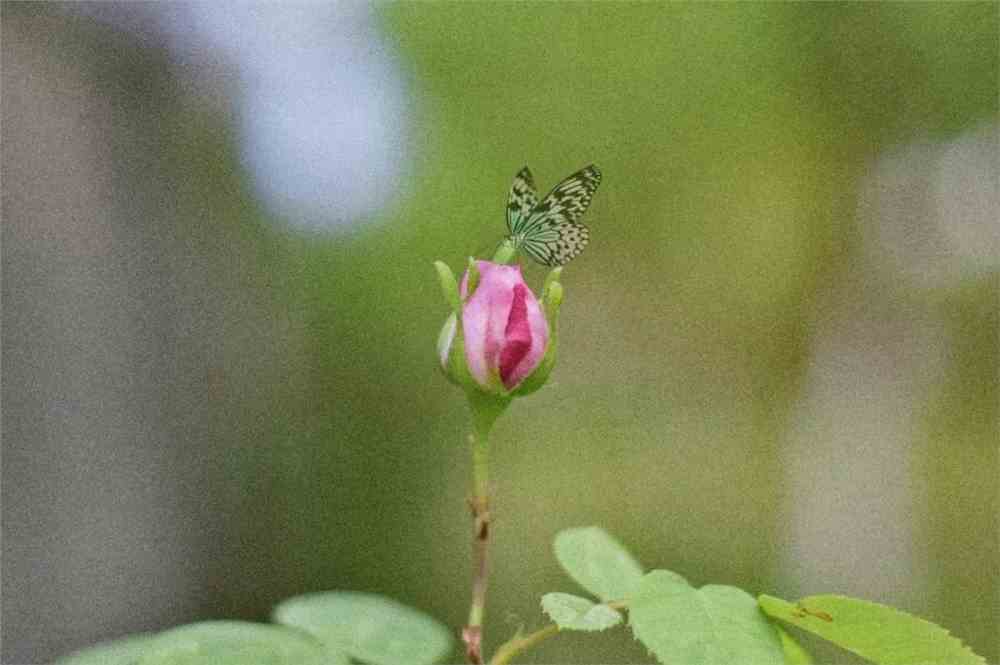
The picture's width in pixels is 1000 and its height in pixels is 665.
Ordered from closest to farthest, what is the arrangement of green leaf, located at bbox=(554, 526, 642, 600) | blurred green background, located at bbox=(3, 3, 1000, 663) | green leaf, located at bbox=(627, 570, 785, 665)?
1. green leaf, located at bbox=(627, 570, 785, 665)
2. green leaf, located at bbox=(554, 526, 642, 600)
3. blurred green background, located at bbox=(3, 3, 1000, 663)

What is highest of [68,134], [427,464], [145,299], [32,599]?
[68,134]

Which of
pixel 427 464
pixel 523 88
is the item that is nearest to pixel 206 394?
pixel 427 464

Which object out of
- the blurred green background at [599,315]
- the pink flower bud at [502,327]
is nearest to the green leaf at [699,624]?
the pink flower bud at [502,327]

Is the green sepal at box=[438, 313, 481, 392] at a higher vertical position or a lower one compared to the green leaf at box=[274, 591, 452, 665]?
higher

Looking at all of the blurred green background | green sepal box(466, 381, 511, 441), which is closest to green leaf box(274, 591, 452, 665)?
green sepal box(466, 381, 511, 441)

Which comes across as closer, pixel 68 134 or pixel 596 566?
pixel 596 566

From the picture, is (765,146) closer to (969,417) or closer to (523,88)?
(523,88)

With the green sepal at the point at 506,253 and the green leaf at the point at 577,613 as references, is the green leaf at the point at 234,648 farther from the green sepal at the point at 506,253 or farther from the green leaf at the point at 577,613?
the green sepal at the point at 506,253

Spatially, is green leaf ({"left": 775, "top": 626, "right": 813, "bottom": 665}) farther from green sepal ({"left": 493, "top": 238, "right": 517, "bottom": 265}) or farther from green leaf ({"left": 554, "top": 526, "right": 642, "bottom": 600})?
green sepal ({"left": 493, "top": 238, "right": 517, "bottom": 265})
